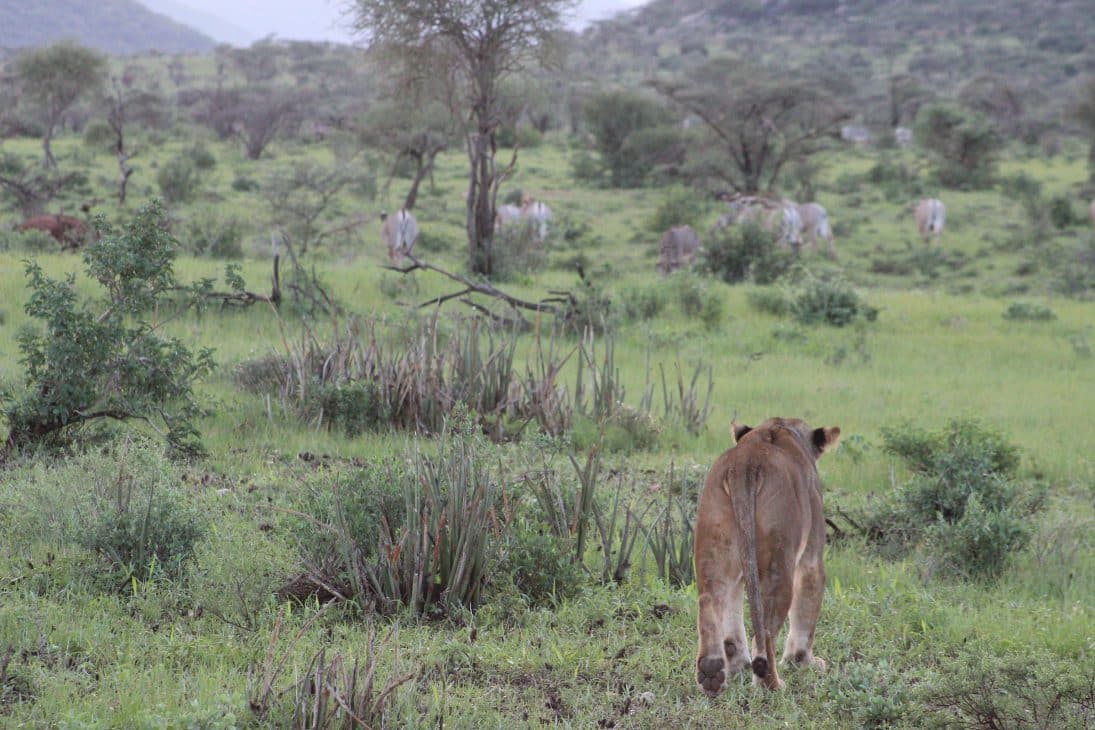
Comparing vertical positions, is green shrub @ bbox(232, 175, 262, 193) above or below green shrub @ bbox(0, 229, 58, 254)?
above

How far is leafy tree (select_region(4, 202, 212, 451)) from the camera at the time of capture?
6328 millimetres

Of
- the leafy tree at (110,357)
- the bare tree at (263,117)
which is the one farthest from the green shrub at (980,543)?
the bare tree at (263,117)

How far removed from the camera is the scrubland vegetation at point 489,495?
3.71m

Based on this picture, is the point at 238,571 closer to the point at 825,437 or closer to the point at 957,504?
the point at 825,437

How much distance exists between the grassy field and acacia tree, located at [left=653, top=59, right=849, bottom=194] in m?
15.2

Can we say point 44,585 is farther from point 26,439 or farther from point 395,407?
point 395,407

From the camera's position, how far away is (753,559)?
3.26m

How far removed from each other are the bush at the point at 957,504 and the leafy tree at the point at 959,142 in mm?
22873

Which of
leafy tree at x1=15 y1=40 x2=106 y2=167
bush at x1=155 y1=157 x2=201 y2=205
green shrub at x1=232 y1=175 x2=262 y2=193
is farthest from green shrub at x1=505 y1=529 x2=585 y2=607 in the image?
leafy tree at x1=15 y1=40 x2=106 y2=167

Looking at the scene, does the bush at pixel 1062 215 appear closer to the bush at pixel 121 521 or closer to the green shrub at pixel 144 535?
the bush at pixel 121 521

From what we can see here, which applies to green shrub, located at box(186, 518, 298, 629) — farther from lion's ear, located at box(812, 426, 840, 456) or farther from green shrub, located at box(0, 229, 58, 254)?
green shrub, located at box(0, 229, 58, 254)

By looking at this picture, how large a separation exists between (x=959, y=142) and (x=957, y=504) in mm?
25214

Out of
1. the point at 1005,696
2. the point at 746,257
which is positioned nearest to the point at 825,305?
the point at 746,257

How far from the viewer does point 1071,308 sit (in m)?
15.0
